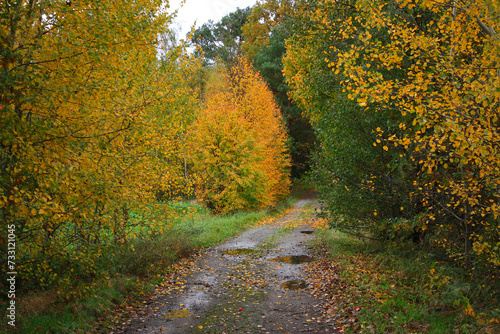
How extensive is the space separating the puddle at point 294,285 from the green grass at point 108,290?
2.95m

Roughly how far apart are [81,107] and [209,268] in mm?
6406

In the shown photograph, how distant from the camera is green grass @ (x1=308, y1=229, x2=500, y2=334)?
4766 mm

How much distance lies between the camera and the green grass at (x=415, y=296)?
4.77 m

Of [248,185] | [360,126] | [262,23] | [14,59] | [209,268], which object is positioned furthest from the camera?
[262,23]

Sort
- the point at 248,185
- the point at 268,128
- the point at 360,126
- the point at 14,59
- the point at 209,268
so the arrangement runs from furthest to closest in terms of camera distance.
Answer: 1. the point at 268,128
2. the point at 248,185
3. the point at 209,268
4. the point at 360,126
5. the point at 14,59

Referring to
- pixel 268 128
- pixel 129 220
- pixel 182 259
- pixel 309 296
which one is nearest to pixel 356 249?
pixel 309 296

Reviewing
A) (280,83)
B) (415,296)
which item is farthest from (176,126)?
(280,83)

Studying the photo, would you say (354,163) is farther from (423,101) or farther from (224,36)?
(224,36)

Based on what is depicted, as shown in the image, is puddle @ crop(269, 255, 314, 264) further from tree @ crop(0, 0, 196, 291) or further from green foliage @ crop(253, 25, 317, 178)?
green foliage @ crop(253, 25, 317, 178)

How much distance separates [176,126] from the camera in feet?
26.9

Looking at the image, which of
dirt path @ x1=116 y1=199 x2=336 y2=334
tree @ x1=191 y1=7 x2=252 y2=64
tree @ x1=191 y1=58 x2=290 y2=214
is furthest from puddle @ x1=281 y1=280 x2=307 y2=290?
tree @ x1=191 y1=7 x2=252 y2=64

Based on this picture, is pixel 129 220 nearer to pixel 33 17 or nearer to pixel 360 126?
pixel 33 17

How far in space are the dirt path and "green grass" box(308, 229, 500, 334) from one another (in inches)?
28.8

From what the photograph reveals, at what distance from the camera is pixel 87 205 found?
457cm
